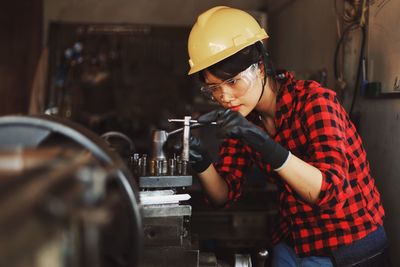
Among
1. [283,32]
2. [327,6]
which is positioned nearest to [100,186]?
[327,6]

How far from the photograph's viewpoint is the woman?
4.65 feet

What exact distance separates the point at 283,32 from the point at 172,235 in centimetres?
290

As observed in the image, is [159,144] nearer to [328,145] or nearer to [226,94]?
[226,94]

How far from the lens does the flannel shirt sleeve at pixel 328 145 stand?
136cm

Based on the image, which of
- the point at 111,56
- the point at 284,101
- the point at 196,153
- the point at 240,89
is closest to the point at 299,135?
the point at 284,101

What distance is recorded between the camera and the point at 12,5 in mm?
4289

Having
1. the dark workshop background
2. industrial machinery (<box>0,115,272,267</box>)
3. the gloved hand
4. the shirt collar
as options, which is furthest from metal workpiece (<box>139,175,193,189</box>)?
the dark workshop background

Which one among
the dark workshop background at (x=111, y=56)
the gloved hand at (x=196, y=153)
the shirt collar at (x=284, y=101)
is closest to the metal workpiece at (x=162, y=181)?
the gloved hand at (x=196, y=153)

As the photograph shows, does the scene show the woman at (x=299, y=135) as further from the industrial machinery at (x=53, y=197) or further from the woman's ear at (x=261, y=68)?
the industrial machinery at (x=53, y=197)

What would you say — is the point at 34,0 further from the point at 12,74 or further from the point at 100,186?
the point at 100,186

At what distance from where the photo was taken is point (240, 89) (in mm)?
1553

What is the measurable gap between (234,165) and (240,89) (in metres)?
0.40

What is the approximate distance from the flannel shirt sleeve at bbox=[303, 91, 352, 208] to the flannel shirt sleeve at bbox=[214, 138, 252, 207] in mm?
412

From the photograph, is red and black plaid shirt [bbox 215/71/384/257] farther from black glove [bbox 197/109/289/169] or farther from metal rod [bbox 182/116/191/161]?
metal rod [bbox 182/116/191/161]
